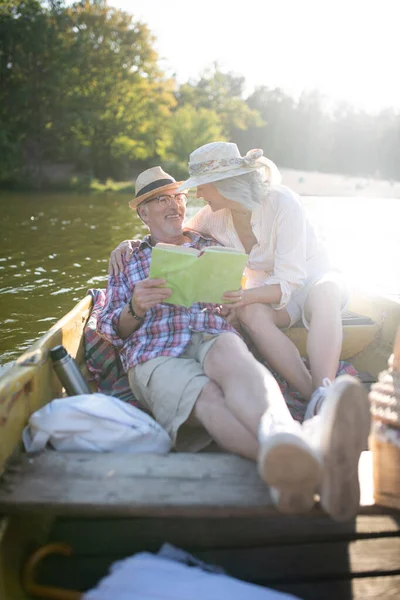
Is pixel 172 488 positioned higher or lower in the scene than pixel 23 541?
higher

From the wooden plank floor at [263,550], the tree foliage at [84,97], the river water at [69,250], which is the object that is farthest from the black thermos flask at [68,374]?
the tree foliage at [84,97]

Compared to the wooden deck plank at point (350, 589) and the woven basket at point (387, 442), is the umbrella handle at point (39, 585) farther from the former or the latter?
the woven basket at point (387, 442)

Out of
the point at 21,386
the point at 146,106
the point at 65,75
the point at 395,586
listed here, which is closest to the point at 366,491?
the point at 395,586

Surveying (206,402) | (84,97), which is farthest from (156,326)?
(84,97)

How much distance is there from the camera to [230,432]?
196 cm

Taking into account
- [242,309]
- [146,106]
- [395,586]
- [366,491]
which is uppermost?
[146,106]

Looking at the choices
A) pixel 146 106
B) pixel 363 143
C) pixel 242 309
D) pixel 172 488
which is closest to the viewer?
pixel 172 488

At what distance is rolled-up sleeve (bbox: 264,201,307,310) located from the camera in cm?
276

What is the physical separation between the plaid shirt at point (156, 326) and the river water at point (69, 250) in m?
1.79

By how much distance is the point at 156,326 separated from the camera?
2.54 metres

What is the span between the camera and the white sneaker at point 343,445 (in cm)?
153

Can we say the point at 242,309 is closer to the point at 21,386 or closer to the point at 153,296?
the point at 153,296

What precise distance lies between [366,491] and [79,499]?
2.78ft

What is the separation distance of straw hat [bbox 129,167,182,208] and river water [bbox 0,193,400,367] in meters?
1.77
